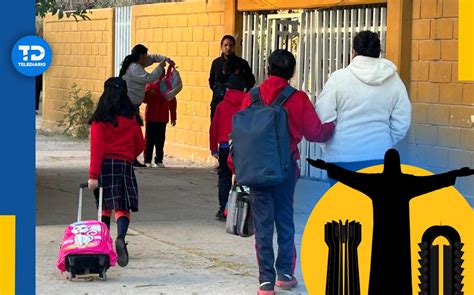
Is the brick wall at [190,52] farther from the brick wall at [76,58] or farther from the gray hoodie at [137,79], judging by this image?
the gray hoodie at [137,79]

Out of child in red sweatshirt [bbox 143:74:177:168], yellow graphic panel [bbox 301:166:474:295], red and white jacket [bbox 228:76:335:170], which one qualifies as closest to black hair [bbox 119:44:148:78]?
child in red sweatshirt [bbox 143:74:177:168]

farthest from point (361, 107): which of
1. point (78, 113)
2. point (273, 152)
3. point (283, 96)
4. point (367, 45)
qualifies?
point (78, 113)

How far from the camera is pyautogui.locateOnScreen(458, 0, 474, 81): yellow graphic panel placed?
9.95 m

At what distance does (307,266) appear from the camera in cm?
339

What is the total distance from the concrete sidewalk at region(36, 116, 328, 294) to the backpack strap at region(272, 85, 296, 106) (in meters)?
1.32

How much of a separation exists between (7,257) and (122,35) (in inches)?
519

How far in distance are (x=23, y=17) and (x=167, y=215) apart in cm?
509

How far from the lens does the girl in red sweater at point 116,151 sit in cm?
786

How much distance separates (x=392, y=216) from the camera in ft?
10.8

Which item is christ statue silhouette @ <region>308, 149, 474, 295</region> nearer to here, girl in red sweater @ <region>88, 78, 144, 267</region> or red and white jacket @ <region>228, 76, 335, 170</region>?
red and white jacket @ <region>228, 76, 335, 170</region>

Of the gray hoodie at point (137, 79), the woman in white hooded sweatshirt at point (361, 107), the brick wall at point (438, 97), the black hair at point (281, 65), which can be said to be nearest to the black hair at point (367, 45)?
the woman in white hooded sweatshirt at point (361, 107)

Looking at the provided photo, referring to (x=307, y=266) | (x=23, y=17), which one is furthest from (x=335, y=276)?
(x=23, y=17)

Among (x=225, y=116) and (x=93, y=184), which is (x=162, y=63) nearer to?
(x=225, y=116)

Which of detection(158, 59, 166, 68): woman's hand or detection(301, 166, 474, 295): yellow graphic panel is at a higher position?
detection(158, 59, 166, 68): woman's hand
